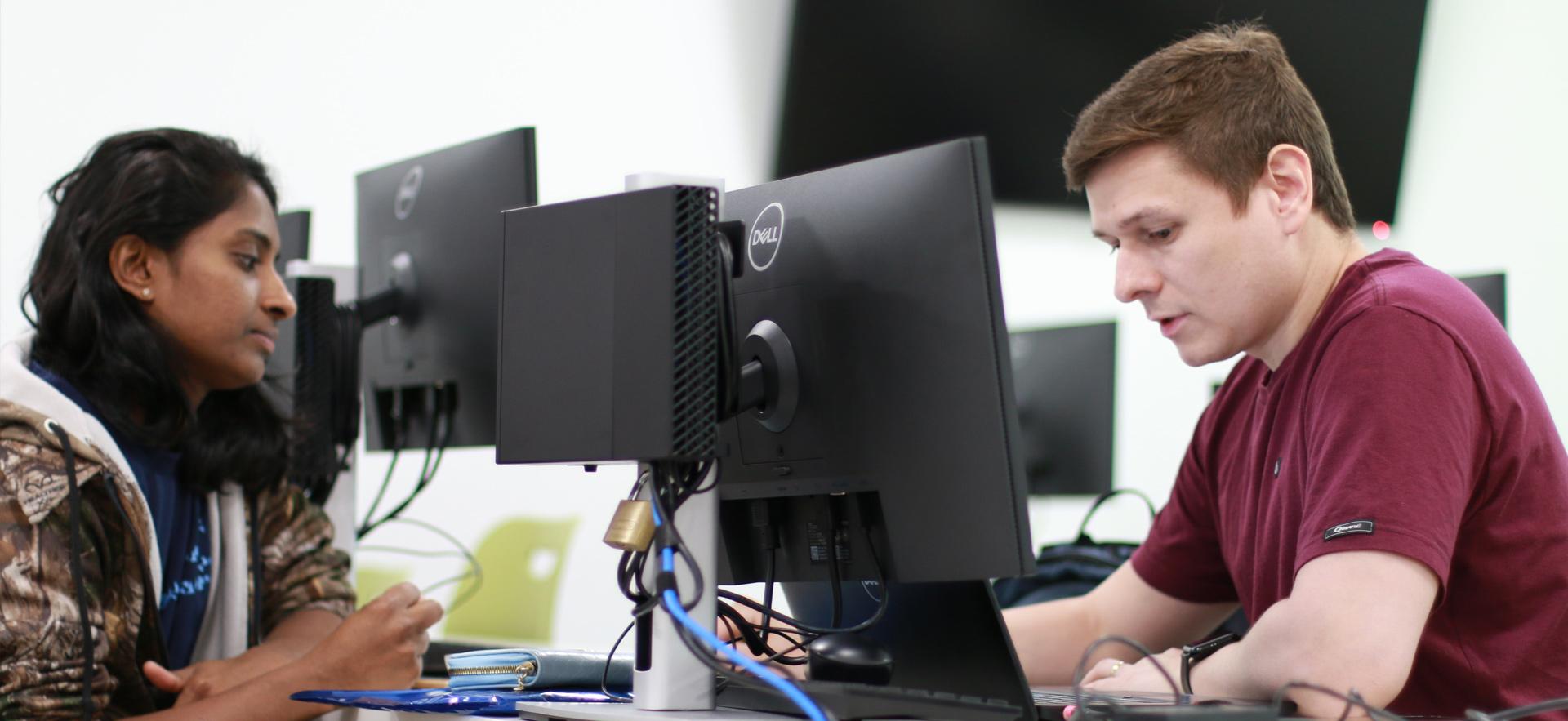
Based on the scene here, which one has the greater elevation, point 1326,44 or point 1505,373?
point 1326,44

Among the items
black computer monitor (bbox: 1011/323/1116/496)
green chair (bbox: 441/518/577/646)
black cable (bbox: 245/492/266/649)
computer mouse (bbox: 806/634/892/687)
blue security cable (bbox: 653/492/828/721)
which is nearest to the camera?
blue security cable (bbox: 653/492/828/721)

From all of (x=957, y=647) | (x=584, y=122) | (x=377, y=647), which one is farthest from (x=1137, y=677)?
(x=584, y=122)

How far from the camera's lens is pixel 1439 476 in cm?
107

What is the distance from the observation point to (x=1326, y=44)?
350 centimetres

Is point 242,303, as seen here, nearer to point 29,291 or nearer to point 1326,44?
point 29,291

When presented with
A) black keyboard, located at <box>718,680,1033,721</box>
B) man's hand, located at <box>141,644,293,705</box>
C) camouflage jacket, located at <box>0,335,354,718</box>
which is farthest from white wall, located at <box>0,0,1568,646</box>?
black keyboard, located at <box>718,680,1033,721</box>

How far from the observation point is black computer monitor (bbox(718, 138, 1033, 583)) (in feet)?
3.10

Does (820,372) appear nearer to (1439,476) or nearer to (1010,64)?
(1439,476)

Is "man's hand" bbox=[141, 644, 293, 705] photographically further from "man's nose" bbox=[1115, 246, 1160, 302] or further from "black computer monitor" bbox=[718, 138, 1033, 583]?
"man's nose" bbox=[1115, 246, 1160, 302]

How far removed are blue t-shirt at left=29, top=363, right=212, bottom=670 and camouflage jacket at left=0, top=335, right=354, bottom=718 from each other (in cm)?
2

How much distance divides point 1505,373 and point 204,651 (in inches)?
62.0

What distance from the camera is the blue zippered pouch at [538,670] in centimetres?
114

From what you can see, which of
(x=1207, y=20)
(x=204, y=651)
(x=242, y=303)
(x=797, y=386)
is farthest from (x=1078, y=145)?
(x=1207, y=20)

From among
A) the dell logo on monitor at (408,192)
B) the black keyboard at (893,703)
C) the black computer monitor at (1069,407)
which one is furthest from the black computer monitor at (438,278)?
the black computer monitor at (1069,407)
